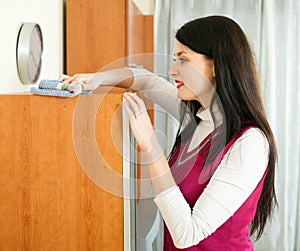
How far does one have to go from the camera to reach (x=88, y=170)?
1.20 metres

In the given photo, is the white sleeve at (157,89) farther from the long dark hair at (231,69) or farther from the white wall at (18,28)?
the white wall at (18,28)

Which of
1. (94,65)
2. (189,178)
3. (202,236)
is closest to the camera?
(202,236)

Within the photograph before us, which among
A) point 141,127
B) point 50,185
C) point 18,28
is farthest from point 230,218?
point 18,28

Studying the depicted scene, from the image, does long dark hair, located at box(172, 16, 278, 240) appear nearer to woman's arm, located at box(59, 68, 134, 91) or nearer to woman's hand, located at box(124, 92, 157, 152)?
woman's hand, located at box(124, 92, 157, 152)

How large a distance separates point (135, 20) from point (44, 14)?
0.65 m

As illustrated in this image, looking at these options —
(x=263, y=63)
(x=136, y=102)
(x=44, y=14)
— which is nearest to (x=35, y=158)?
(x=136, y=102)

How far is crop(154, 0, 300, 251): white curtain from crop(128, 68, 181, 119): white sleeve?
Result: 1.41m

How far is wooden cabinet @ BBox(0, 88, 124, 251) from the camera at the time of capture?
3.91 feet

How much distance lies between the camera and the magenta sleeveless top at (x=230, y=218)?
1.06 m

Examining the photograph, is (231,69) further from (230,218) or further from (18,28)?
(18,28)

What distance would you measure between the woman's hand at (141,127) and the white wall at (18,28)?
610mm

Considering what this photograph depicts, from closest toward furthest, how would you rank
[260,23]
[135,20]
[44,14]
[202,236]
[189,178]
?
1. [202,236]
2. [189,178]
3. [44,14]
4. [135,20]
5. [260,23]

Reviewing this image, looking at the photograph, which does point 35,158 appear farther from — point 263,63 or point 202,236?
point 263,63

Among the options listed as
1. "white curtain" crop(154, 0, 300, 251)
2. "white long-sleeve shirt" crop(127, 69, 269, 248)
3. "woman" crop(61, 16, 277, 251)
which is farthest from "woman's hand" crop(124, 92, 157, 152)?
"white curtain" crop(154, 0, 300, 251)
